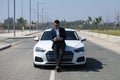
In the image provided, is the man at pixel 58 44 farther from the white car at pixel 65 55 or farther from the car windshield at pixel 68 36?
the car windshield at pixel 68 36

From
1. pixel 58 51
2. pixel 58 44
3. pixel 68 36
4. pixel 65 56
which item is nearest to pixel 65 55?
pixel 65 56

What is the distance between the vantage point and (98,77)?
37.9 ft

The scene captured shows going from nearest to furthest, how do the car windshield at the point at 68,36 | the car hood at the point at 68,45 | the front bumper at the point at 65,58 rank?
1. the front bumper at the point at 65,58
2. the car hood at the point at 68,45
3. the car windshield at the point at 68,36

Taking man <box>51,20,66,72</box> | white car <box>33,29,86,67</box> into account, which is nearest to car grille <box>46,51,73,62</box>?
white car <box>33,29,86,67</box>

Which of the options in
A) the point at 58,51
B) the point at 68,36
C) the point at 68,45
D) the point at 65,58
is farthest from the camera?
the point at 68,36

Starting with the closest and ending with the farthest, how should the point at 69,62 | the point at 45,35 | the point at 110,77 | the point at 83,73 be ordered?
1. the point at 110,77
2. the point at 83,73
3. the point at 69,62
4. the point at 45,35

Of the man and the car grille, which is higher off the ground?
the man

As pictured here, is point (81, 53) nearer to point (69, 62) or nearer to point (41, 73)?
point (69, 62)

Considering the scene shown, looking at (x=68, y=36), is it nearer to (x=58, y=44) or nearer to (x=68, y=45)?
(x=68, y=45)

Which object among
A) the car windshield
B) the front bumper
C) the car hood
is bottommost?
the front bumper

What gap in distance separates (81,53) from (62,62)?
0.80 meters

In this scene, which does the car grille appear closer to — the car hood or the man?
the car hood

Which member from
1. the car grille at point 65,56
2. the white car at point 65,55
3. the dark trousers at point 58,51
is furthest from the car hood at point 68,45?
the dark trousers at point 58,51

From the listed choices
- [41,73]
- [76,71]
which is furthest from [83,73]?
[41,73]
